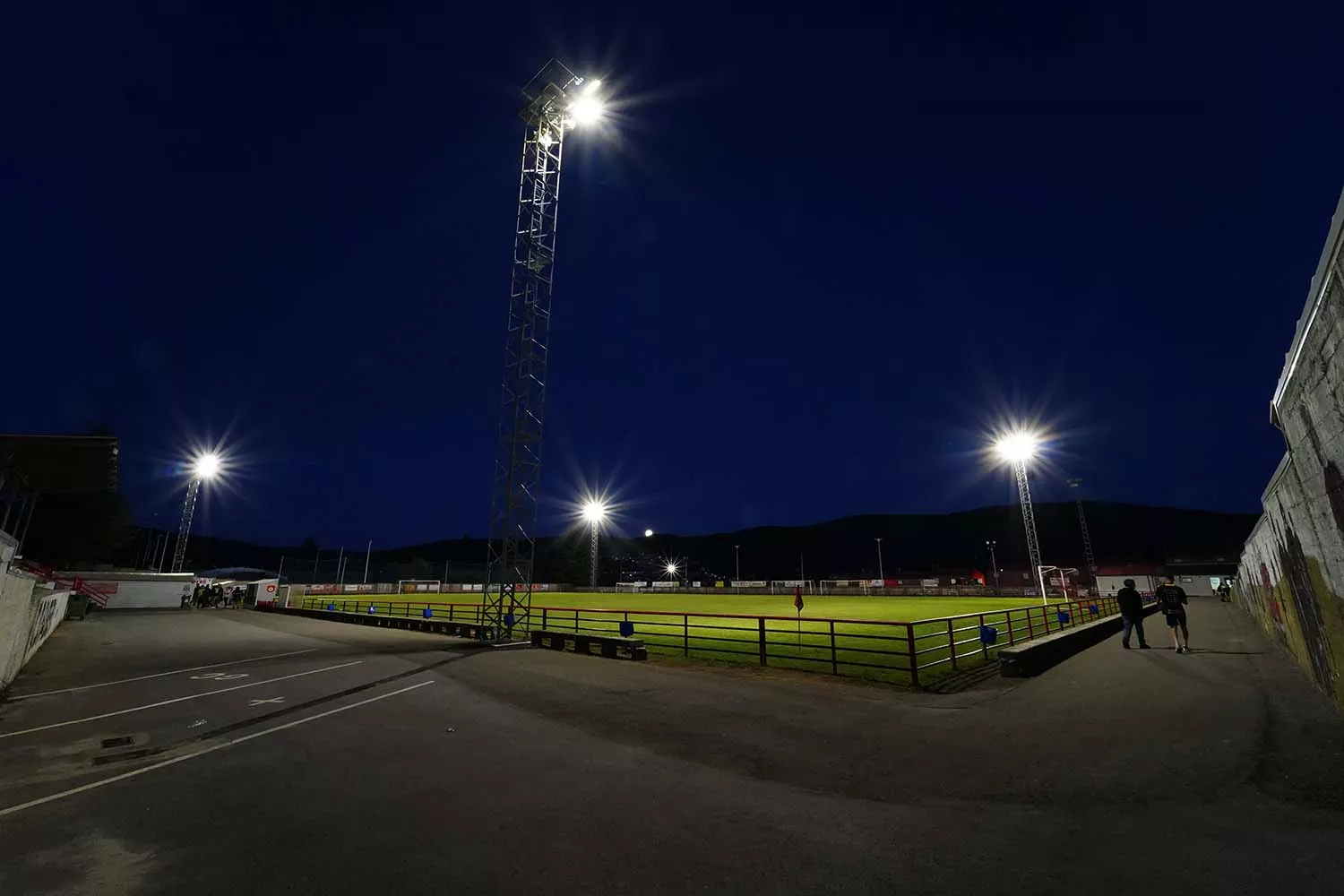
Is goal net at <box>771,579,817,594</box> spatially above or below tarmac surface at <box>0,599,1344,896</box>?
above

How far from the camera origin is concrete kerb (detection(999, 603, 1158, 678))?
11055 mm

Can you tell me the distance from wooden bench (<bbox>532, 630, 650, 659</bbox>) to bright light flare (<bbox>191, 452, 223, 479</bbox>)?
49170 mm

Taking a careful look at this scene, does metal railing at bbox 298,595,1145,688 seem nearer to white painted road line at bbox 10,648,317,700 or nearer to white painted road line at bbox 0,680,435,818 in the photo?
white painted road line at bbox 0,680,435,818

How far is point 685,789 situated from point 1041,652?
34.1 feet

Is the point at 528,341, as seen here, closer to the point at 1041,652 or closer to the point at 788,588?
the point at 1041,652

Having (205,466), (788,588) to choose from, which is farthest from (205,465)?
(788,588)

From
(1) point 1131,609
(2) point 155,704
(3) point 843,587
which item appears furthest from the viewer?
(3) point 843,587

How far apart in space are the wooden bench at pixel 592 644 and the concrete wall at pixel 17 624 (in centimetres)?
1177

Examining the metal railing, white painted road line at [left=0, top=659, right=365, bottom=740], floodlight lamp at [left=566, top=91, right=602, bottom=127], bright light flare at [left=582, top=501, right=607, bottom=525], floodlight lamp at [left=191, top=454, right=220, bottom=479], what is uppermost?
floodlight lamp at [left=566, top=91, right=602, bottom=127]

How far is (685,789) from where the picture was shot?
520cm

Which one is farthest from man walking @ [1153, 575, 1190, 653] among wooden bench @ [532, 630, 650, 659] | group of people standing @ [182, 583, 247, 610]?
group of people standing @ [182, 583, 247, 610]

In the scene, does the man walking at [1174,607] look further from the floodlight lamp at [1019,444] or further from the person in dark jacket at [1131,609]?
the floodlight lamp at [1019,444]

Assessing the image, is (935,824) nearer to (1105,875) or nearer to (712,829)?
(1105,875)

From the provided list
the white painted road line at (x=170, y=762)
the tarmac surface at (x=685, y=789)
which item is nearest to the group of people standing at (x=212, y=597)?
the tarmac surface at (x=685, y=789)
